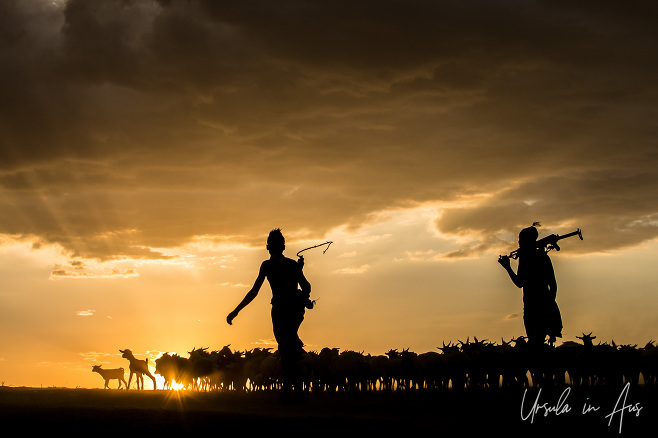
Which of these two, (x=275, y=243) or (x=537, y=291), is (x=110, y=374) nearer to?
(x=275, y=243)

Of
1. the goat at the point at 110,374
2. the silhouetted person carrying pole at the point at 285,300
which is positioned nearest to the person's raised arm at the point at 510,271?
the silhouetted person carrying pole at the point at 285,300

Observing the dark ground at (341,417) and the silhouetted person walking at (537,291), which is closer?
the dark ground at (341,417)

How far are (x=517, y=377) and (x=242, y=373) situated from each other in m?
13.7

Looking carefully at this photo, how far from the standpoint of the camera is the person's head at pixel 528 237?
1541 cm

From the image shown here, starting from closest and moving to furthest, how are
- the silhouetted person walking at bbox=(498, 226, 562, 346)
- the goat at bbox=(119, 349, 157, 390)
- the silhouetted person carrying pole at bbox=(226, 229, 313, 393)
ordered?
the silhouetted person carrying pole at bbox=(226, 229, 313, 393) < the silhouetted person walking at bbox=(498, 226, 562, 346) < the goat at bbox=(119, 349, 157, 390)

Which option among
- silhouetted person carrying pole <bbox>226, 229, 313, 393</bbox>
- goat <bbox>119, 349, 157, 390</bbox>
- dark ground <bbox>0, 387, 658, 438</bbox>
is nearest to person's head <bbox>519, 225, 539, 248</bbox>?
dark ground <bbox>0, 387, 658, 438</bbox>

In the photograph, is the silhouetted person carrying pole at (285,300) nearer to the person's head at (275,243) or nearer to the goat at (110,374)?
the person's head at (275,243)

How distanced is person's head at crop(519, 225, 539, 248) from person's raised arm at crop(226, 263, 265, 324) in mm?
6023

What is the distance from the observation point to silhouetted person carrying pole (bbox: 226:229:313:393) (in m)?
14.0

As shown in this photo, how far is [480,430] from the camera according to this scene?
1105 centimetres

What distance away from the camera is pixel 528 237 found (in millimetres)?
15422

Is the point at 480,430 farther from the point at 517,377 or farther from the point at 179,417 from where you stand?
the point at 517,377

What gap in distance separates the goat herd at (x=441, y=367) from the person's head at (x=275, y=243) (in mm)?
9806

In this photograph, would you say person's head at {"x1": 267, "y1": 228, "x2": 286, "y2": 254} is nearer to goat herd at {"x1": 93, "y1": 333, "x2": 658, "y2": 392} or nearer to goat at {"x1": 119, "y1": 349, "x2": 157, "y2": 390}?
goat herd at {"x1": 93, "y1": 333, "x2": 658, "y2": 392}
